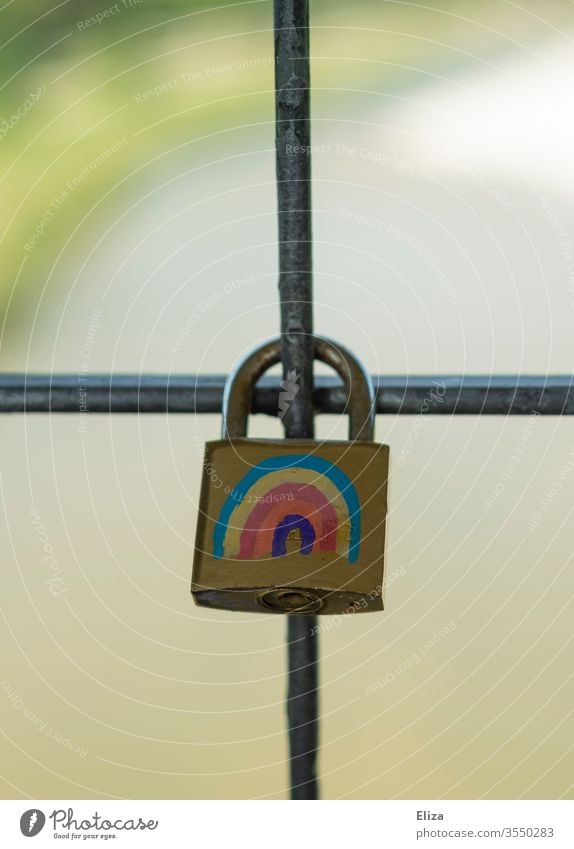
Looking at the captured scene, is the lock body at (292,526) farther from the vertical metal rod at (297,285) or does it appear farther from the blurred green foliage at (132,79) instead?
the blurred green foliage at (132,79)

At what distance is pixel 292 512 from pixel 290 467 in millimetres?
35

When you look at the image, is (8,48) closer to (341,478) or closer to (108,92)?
(108,92)

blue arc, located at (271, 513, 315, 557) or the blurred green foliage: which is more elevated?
the blurred green foliage

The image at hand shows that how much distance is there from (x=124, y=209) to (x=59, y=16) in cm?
20

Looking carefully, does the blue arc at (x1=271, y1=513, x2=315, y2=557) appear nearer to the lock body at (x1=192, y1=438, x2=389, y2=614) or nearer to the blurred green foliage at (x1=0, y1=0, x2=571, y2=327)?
the lock body at (x1=192, y1=438, x2=389, y2=614)

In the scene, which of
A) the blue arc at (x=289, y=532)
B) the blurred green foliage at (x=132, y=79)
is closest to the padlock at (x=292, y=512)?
the blue arc at (x=289, y=532)

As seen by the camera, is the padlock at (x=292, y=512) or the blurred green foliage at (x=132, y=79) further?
the blurred green foliage at (x=132, y=79)

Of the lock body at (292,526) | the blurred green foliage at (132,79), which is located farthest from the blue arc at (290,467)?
the blurred green foliage at (132,79)

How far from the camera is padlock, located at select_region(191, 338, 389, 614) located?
2.52 feet

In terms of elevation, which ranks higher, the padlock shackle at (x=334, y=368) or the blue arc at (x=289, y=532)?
the padlock shackle at (x=334, y=368)

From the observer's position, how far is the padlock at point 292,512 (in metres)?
0.77

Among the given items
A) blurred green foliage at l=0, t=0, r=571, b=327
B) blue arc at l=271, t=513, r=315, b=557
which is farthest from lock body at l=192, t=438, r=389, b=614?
blurred green foliage at l=0, t=0, r=571, b=327

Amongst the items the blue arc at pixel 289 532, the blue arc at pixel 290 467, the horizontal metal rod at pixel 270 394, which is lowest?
the blue arc at pixel 289 532

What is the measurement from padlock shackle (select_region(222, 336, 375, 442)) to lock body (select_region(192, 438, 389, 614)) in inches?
0.6
